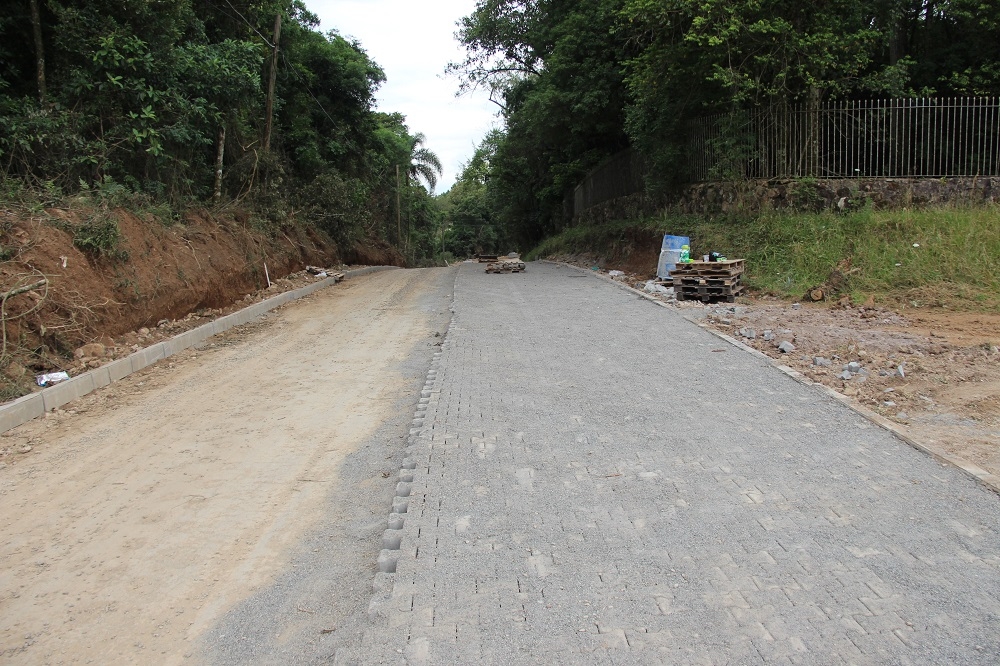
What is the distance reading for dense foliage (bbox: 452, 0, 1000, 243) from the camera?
1348 centimetres

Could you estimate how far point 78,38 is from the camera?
10953 millimetres

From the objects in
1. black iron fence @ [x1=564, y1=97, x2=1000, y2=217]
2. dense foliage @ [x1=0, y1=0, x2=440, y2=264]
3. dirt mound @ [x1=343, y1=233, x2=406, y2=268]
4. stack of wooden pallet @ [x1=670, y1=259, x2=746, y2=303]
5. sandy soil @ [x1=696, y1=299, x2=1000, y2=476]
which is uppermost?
dense foliage @ [x1=0, y1=0, x2=440, y2=264]

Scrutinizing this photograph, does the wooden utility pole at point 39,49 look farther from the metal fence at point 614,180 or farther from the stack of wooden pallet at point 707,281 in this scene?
the metal fence at point 614,180

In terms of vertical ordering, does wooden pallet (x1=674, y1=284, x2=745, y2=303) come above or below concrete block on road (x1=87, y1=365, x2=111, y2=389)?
below

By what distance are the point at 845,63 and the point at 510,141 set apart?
21369 mm

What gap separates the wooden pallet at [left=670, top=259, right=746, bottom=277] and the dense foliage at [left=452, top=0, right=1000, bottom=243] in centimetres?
429

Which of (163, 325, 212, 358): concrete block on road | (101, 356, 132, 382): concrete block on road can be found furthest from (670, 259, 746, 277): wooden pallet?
(101, 356, 132, 382): concrete block on road

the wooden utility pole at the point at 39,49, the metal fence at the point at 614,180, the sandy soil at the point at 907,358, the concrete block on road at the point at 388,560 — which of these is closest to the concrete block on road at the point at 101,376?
the concrete block on road at the point at 388,560

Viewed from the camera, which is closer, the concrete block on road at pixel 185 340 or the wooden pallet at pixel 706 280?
the concrete block on road at pixel 185 340

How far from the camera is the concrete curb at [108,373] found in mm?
6293

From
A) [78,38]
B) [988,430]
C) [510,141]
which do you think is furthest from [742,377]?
[510,141]

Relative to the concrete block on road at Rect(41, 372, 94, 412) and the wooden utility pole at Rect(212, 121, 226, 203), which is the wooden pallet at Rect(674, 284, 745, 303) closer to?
the concrete block on road at Rect(41, 372, 94, 412)

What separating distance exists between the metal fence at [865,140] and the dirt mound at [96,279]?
10.8 metres

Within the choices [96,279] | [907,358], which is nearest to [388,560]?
[907,358]
